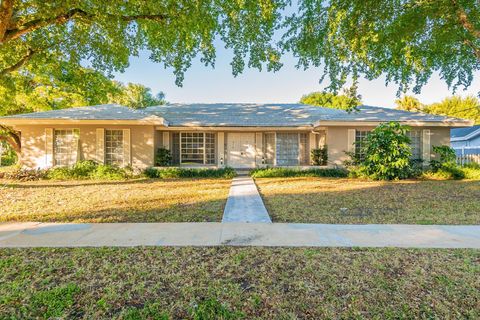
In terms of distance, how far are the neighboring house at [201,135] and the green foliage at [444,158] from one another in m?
0.67

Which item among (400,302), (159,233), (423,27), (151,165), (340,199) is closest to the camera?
(400,302)

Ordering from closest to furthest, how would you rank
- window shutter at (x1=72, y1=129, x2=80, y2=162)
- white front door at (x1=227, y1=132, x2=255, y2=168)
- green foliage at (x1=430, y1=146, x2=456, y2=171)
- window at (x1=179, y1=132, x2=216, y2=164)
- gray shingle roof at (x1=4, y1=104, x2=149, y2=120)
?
1. green foliage at (x1=430, y1=146, x2=456, y2=171)
2. gray shingle roof at (x1=4, y1=104, x2=149, y2=120)
3. window shutter at (x1=72, y1=129, x2=80, y2=162)
4. window at (x1=179, y1=132, x2=216, y2=164)
5. white front door at (x1=227, y1=132, x2=255, y2=168)

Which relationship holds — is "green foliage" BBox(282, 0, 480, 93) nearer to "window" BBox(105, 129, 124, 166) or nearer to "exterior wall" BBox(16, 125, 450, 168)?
"exterior wall" BBox(16, 125, 450, 168)

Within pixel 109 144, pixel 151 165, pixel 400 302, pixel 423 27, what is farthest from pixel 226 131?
pixel 400 302

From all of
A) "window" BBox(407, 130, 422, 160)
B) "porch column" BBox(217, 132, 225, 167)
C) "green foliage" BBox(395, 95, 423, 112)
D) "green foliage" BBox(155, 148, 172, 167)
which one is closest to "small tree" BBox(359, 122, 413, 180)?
"window" BBox(407, 130, 422, 160)

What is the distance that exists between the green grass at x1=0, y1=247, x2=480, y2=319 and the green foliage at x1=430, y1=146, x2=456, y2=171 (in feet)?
40.5

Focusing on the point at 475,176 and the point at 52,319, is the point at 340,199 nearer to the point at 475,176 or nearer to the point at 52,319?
the point at 52,319

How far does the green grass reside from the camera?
2559 mm

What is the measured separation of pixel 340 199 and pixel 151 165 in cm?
1055

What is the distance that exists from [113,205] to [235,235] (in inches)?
170

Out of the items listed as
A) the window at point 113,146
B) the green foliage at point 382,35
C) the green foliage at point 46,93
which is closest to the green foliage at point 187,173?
the window at point 113,146

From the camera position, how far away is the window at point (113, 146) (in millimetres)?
15016

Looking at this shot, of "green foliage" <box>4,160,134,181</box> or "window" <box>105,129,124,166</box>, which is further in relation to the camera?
"window" <box>105,129,124,166</box>

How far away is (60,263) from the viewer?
3.58 meters
